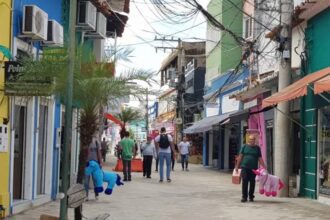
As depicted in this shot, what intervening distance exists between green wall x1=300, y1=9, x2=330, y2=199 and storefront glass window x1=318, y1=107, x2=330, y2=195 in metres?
0.26

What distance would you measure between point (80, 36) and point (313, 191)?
7102 mm

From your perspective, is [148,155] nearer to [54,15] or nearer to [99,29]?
[99,29]

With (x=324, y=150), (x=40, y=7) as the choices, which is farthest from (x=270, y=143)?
(x=40, y=7)

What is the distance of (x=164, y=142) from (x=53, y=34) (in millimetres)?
7666

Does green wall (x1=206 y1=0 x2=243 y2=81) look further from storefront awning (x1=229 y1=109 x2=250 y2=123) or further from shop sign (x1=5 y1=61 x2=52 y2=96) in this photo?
shop sign (x1=5 y1=61 x2=52 y2=96)

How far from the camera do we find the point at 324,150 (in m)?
14.6

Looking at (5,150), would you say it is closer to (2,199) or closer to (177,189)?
(2,199)

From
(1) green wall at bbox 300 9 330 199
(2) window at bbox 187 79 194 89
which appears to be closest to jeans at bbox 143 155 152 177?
(1) green wall at bbox 300 9 330 199

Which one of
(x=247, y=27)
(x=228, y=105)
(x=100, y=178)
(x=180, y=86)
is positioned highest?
(x=247, y=27)

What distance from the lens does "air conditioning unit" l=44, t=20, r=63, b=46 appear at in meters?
12.7

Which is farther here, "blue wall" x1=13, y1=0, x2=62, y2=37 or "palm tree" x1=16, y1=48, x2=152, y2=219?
"blue wall" x1=13, y1=0, x2=62, y2=37

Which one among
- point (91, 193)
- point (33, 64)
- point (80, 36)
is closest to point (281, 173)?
point (91, 193)

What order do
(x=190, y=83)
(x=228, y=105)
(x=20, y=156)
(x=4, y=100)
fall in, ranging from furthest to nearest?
(x=190, y=83)
(x=228, y=105)
(x=20, y=156)
(x=4, y=100)

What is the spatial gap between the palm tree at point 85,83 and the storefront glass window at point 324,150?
6652mm
